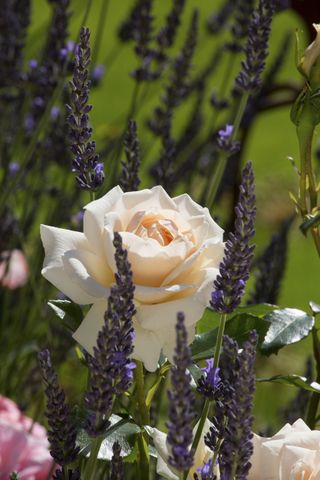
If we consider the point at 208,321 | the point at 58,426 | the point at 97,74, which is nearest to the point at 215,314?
the point at 208,321

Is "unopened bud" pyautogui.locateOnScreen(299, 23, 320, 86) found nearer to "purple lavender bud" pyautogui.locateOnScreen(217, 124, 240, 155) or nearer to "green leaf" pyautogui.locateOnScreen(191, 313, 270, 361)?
"green leaf" pyautogui.locateOnScreen(191, 313, 270, 361)

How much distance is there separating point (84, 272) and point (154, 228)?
66 mm

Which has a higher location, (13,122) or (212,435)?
(13,122)

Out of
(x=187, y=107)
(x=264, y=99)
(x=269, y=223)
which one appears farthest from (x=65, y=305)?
(x=187, y=107)

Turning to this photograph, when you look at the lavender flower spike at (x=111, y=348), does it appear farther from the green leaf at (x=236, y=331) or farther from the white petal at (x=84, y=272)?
the green leaf at (x=236, y=331)

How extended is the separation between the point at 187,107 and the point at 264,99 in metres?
2.28

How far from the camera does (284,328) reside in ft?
2.44

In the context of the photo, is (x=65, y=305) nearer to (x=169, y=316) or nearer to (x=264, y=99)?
(x=169, y=316)

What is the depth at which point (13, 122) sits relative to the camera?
187 centimetres

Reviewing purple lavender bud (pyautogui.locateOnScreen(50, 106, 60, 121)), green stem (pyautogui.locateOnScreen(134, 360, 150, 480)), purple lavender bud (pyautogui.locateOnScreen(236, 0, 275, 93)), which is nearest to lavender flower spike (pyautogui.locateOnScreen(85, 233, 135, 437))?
green stem (pyautogui.locateOnScreen(134, 360, 150, 480))

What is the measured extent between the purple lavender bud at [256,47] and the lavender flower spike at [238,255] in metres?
0.31

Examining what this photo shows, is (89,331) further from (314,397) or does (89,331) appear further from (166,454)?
(314,397)

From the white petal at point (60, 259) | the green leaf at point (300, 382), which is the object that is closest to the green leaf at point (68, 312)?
the white petal at point (60, 259)

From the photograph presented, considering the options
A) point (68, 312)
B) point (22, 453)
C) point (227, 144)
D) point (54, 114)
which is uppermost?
point (54, 114)
